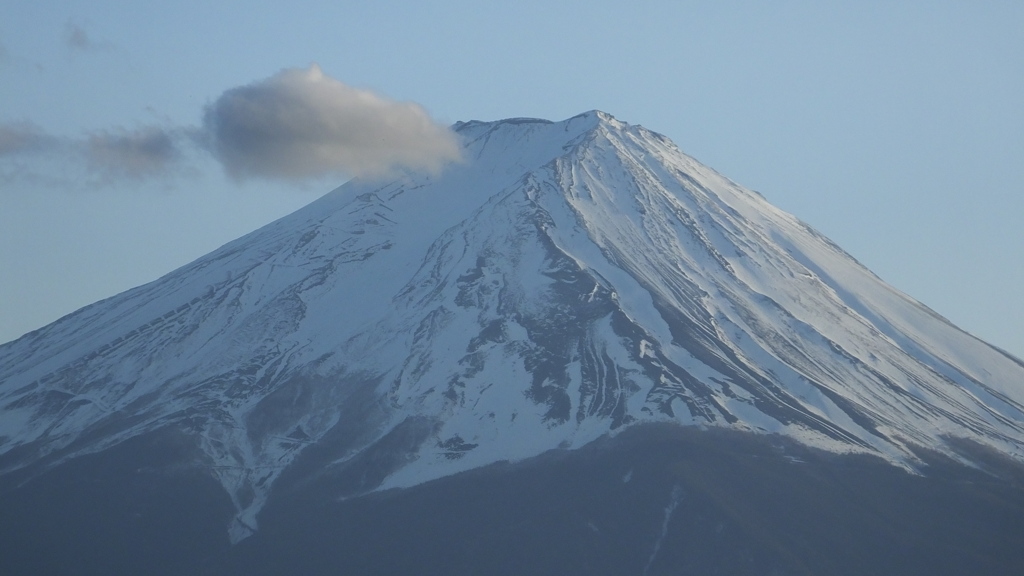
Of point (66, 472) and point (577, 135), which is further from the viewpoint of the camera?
point (577, 135)

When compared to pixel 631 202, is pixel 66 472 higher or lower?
lower

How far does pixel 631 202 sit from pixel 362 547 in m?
43.7

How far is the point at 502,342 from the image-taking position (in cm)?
9550

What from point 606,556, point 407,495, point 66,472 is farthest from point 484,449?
point 66,472

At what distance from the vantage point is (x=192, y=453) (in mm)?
87625

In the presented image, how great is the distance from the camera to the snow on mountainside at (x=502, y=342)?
287ft

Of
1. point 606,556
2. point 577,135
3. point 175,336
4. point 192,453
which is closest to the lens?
point 606,556

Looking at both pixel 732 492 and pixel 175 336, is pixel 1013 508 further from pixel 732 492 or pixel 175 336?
pixel 175 336

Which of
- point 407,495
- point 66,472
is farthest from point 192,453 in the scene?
point 407,495

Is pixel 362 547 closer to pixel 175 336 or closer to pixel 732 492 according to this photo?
pixel 732 492

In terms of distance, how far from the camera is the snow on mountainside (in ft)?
287

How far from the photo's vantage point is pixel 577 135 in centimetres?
12581

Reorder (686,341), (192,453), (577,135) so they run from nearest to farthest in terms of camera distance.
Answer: (192,453) → (686,341) → (577,135)

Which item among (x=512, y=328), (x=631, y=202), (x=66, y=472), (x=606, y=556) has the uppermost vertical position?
(x=631, y=202)
